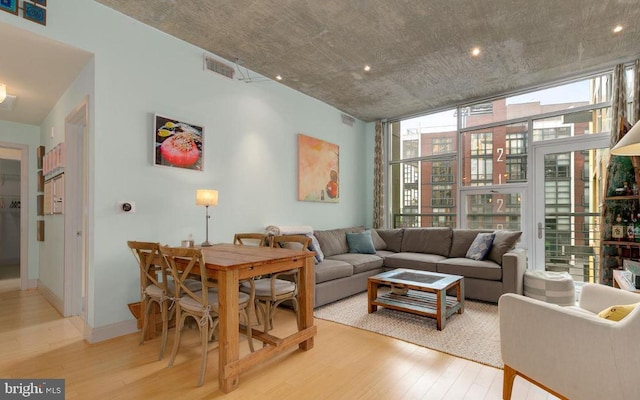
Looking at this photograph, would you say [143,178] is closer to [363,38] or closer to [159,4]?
[159,4]

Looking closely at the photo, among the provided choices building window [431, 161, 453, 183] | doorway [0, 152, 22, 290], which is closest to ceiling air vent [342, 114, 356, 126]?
building window [431, 161, 453, 183]

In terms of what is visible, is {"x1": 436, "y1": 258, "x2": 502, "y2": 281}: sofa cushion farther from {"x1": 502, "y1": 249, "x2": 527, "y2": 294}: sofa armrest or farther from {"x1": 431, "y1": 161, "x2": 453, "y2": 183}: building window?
{"x1": 431, "y1": 161, "x2": 453, "y2": 183}: building window

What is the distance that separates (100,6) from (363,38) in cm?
255

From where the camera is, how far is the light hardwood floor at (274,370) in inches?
78.1

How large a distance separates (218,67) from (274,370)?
11.0ft

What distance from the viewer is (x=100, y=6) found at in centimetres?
283

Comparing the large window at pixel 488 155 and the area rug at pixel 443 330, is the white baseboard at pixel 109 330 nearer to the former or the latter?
the area rug at pixel 443 330

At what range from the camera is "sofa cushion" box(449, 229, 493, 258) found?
464cm

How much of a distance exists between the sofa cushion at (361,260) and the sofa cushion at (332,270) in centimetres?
16

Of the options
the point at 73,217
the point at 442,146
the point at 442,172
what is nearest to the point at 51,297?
the point at 73,217

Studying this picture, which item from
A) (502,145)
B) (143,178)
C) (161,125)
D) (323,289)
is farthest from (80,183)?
(502,145)

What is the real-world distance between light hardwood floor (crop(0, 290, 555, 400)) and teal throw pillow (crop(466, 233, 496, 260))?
84.0 inches

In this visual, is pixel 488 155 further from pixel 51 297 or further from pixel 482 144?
pixel 51 297

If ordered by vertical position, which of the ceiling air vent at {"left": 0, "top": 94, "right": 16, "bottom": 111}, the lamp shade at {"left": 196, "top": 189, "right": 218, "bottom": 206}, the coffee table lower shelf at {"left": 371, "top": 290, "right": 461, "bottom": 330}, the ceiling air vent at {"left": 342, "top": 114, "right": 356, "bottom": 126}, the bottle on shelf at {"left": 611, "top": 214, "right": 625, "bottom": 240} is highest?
the ceiling air vent at {"left": 342, "top": 114, "right": 356, "bottom": 126}
